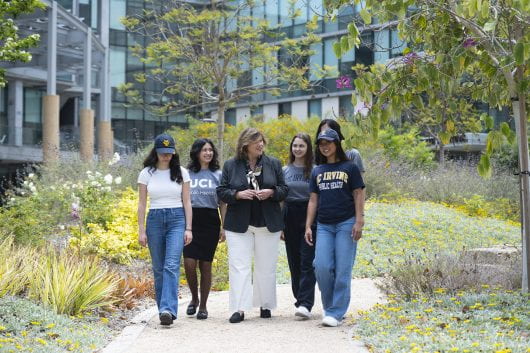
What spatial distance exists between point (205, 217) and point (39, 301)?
1.83m

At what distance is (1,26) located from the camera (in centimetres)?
1089

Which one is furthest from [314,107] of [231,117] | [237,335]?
[237,335]

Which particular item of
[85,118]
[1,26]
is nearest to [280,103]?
[85,118]

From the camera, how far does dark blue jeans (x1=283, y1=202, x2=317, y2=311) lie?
27.5 feet

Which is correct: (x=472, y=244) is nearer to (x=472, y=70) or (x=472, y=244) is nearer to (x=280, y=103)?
(x=472, y=70)

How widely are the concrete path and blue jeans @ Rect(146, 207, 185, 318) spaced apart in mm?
402

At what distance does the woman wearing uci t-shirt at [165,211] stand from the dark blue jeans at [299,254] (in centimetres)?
106

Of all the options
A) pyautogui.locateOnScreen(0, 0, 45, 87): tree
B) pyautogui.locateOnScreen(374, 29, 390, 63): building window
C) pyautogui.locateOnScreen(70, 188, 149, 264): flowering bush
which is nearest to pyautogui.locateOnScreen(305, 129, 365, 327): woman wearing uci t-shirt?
pyautogui.locateOnScreen(374, 29, 390, 63): building window

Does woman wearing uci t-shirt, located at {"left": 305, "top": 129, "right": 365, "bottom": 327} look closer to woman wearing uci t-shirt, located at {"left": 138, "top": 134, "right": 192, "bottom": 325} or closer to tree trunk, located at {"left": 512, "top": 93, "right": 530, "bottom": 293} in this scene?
woman wearing uci t-shirt, located at {"left": 138, "top": 134, "right": 192, "bottom": 325}

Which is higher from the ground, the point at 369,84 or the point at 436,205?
the point at 369,84

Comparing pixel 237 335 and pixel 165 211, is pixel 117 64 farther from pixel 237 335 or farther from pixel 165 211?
pixel 237 335

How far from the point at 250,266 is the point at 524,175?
283 cm

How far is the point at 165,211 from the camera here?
26.8 ft

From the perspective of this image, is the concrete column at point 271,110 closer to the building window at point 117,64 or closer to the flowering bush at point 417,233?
the building window at point 117,64
